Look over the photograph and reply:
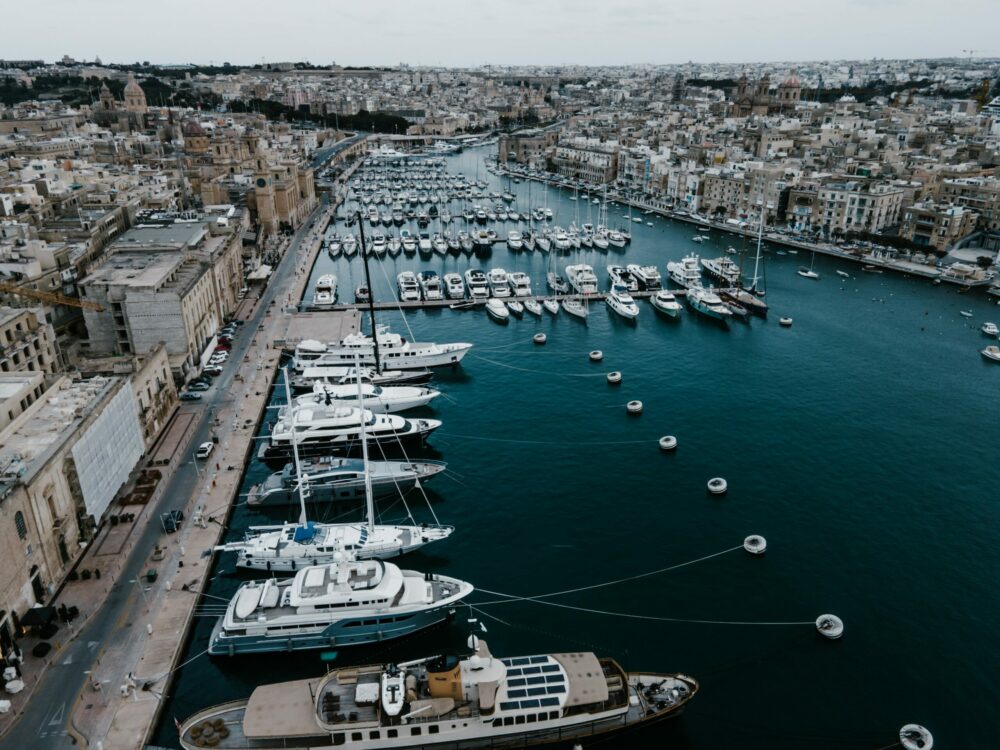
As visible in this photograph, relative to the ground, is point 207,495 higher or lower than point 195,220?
lower

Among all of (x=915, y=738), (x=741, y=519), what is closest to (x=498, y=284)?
(x=741, y=519)

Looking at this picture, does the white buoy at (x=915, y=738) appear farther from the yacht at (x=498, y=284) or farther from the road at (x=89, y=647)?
the yacht at (x=498, y=284)

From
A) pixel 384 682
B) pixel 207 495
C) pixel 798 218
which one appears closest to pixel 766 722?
pixel 384 682

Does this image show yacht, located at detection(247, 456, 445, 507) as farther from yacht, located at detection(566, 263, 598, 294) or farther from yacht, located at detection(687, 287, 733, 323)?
yacht, located at detection(687, 287, 733, 323)

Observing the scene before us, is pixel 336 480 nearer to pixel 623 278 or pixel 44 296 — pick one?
pixel 44 296

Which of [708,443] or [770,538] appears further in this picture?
[708,443]

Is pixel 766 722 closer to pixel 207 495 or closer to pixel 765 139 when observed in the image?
pixel 207 495
